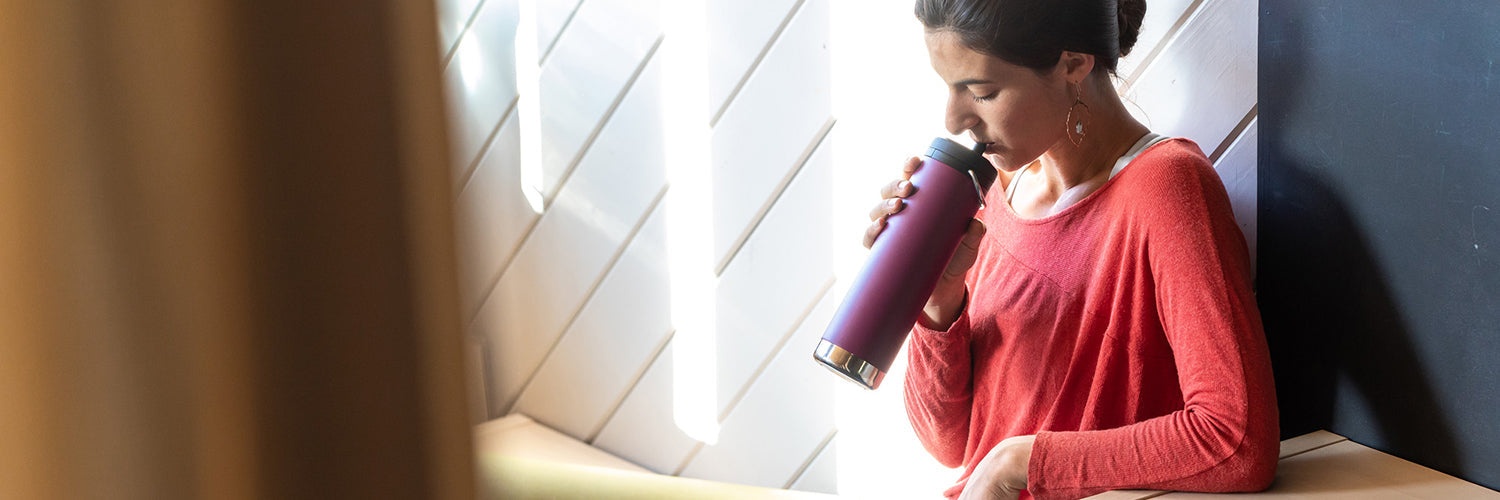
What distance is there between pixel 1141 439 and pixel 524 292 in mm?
1052

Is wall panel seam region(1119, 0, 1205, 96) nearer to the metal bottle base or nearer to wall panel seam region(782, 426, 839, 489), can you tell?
the metal bottle base

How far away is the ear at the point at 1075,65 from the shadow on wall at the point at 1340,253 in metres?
0.17

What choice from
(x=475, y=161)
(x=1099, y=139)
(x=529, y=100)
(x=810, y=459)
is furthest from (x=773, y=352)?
(x=475, y=161)

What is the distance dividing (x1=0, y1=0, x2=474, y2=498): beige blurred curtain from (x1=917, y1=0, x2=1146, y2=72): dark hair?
0.66 meters

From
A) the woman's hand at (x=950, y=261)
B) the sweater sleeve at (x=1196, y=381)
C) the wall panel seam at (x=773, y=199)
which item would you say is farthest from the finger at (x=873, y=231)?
the wall panel seam at (x=773, y=199)

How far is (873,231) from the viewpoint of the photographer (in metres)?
0.84

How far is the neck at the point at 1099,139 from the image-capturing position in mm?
850

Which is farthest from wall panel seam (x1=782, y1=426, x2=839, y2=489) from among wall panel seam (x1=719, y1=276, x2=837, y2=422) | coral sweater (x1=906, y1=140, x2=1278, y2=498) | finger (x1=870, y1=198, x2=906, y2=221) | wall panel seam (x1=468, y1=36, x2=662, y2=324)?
finger (x1=870, y1=198, x2=906, y2=221)

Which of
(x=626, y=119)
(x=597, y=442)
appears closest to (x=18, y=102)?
(x=626, y=119)

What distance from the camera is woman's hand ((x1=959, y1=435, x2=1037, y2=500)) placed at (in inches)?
31.4

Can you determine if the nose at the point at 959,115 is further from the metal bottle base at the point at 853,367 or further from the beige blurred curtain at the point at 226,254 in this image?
the beige blurred curtain at the point at 226,254

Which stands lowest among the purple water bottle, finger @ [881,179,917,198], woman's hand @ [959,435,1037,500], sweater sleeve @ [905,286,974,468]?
woman's hand @ [959,435,1037,500]

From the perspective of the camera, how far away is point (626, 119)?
1.38m

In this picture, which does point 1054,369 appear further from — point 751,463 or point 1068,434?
point 751,463
